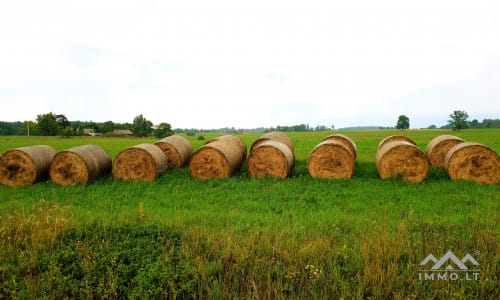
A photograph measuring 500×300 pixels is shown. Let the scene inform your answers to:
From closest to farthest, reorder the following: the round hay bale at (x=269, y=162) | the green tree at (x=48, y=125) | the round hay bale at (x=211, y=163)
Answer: the round hay bale at (x=269, y=162)
the round hay bale at (x=211, y=163)
the green tree at (x=48, y=125)

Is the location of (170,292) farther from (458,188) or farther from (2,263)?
(458,188)

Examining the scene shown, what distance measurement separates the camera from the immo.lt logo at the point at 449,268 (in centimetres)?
436

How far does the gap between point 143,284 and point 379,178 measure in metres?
9.78

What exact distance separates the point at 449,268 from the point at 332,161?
23.6 feet

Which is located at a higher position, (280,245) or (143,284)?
(280,245)

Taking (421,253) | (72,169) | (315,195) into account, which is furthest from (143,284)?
(72,169)

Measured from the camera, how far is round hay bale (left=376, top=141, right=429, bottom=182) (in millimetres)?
10938

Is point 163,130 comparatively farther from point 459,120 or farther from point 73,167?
point 459,120

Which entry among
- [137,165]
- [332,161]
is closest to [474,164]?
[332,161]

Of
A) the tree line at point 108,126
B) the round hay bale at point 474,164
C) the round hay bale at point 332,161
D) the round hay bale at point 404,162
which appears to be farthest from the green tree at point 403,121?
the round hay bale at point 332,161

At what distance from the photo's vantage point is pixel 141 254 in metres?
5.21

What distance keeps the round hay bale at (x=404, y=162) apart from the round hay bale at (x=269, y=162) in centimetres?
357

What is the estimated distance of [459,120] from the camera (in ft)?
263

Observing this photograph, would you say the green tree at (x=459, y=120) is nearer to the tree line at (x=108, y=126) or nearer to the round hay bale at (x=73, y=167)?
the tree line at (x=108, y=126)
